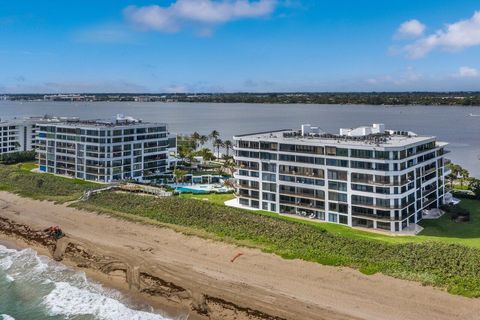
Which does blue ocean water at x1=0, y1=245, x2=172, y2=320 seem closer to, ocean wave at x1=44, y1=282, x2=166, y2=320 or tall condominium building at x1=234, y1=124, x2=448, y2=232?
ocean wave at x1=44, y1=282, x2=166, y2=320

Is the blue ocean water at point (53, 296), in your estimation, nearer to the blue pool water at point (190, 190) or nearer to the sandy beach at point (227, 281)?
the sandy beach at point (227, 281)

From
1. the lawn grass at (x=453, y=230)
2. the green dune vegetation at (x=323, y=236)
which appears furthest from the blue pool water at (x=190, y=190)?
the lawn grass at (x=453, y=230)

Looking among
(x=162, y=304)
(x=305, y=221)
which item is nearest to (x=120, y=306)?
(x=162, y=304)

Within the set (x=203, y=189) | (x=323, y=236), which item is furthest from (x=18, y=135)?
(x=323, y=236)

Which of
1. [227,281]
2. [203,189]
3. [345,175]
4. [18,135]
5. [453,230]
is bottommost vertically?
[227,281]

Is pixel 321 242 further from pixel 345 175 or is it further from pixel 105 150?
pixel 105 150

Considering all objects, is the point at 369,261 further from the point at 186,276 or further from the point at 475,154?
the point at 475,154

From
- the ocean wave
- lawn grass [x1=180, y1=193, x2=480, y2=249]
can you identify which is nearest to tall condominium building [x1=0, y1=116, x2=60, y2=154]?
lawn grass [x1=180, y1=193, x2=480, y2=249]
